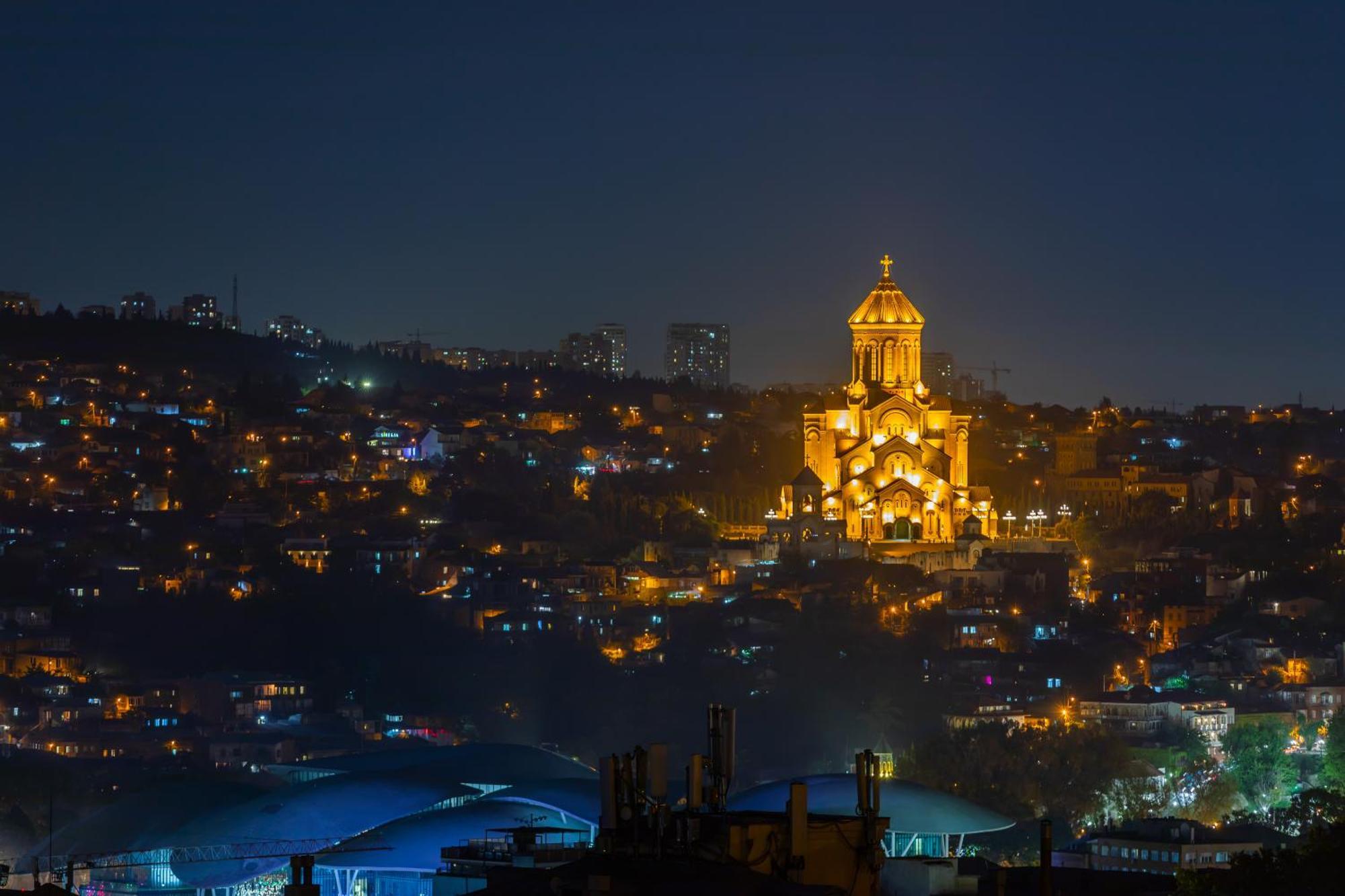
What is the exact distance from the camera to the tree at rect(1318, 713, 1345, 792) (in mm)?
65875

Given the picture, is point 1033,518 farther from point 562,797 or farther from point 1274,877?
point 1274,877

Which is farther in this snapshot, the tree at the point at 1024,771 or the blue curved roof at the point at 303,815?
the tree at the point at 1024,771

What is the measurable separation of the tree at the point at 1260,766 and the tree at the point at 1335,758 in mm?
667

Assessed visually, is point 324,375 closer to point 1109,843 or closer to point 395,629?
point 395,629

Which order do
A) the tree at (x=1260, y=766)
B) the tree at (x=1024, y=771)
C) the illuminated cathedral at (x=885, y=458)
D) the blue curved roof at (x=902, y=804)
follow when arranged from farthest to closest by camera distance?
the illuminated cathedral at (x=885, y=458)
the tree at (x=1260, y=766)
the tree at (x=1024, y=771)
the blue curved roof at (x=902, y=804)

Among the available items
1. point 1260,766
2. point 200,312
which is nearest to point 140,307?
point 200,312

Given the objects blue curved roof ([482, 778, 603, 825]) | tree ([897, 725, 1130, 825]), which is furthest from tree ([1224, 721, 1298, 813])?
blue curved roof ([482, 778, 603, 825])

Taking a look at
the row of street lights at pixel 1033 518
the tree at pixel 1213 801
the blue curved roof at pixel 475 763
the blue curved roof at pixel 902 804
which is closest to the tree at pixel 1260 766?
the tree at pixel 1213 801

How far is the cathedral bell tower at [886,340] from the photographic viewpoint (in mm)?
97938

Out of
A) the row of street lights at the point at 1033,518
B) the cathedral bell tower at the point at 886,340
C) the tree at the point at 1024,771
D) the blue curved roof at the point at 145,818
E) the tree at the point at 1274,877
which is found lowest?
the tree at the point at 1274,877

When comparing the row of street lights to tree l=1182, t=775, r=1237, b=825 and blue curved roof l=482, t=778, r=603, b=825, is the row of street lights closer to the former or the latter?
tree l=1182, t=775, r=1237, b=825

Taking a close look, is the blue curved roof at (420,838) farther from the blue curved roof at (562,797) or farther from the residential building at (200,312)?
the residential building at (200,312)

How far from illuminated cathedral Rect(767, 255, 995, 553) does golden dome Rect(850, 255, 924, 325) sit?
0.09 feet

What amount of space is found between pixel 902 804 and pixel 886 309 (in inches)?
1863
